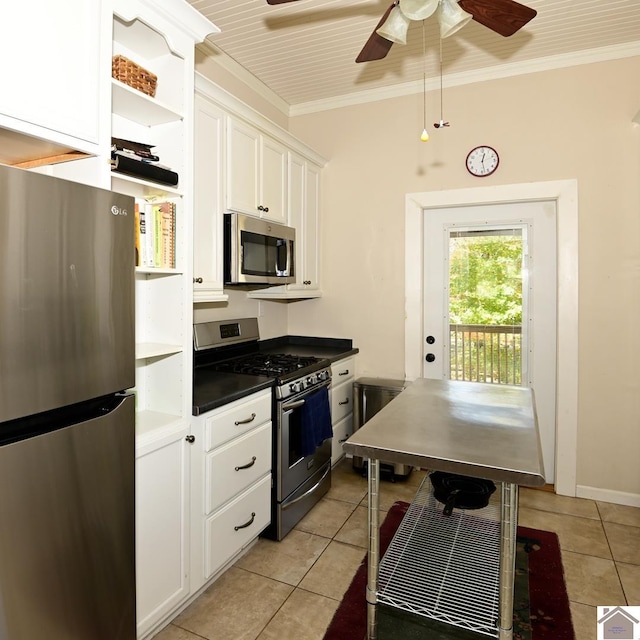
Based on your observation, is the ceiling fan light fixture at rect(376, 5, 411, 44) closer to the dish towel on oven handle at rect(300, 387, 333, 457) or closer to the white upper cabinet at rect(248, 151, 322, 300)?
the white upper cabinet at rect(248, 151, 322, 300)

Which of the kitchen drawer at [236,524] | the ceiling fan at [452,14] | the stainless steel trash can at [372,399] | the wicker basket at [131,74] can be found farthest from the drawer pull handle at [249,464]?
the ceiling fan at [452,14]

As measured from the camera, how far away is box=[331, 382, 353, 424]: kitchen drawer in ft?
11.2

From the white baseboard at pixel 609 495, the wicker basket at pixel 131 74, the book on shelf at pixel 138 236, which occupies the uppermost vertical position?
the wicker basket at pixel 131 74

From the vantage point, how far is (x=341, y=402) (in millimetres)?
3557

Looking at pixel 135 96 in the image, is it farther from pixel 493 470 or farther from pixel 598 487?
pixel 598 487

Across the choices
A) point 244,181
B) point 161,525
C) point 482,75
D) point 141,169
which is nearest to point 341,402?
point 244,181

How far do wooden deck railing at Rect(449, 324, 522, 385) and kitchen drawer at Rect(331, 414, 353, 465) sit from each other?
0.90 meters

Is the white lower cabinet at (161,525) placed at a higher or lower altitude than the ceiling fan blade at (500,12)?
lower

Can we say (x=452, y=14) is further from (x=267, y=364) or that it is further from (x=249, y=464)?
(x=249, y=464)

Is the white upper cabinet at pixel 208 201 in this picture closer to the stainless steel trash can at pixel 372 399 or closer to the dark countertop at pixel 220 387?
the dark countertop at pixel 220 387

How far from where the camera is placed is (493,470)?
1.38 m

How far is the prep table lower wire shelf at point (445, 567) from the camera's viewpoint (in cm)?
176

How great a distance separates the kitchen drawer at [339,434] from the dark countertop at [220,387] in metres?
1.10

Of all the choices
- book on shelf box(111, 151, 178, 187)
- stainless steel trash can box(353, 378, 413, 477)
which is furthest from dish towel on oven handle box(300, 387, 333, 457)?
book on shelf box(111, 151, 178, 187)
